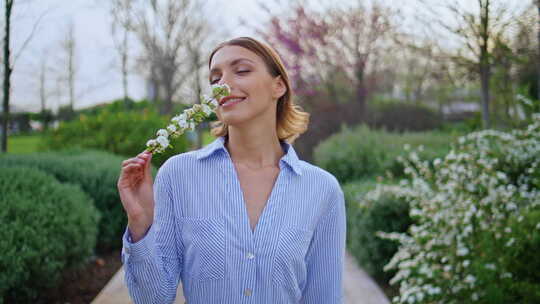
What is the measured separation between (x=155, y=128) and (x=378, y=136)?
400cm

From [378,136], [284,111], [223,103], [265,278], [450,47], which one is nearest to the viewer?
[265,278]

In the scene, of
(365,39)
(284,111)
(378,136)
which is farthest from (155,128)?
(284,111)

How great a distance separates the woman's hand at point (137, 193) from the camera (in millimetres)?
1548

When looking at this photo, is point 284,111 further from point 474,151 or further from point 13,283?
→ point 474,151

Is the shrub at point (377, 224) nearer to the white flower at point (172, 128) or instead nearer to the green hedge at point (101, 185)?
the green hedge at point (101, 185)

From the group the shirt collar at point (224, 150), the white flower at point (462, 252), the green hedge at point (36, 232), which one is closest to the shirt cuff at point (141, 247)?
the shirt collar at point (224, 150)

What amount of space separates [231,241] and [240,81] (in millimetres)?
593

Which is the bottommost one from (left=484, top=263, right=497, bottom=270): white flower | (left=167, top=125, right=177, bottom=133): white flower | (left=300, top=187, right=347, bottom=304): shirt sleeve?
(left=484, top=263, right=497, bottom=270): white flower

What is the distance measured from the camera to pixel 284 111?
224 centimetres

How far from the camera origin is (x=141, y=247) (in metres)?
1.57

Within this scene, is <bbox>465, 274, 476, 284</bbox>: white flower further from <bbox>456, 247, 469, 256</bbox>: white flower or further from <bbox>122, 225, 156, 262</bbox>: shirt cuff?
<bbox>122, 225, 156, 262</bbox>: shirt cuff

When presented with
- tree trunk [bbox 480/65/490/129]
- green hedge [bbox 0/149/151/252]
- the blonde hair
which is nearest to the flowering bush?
the blonde hair

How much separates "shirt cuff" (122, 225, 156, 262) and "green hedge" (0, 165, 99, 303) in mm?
2089

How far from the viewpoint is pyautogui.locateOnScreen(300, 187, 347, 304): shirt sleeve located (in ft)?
6.25
